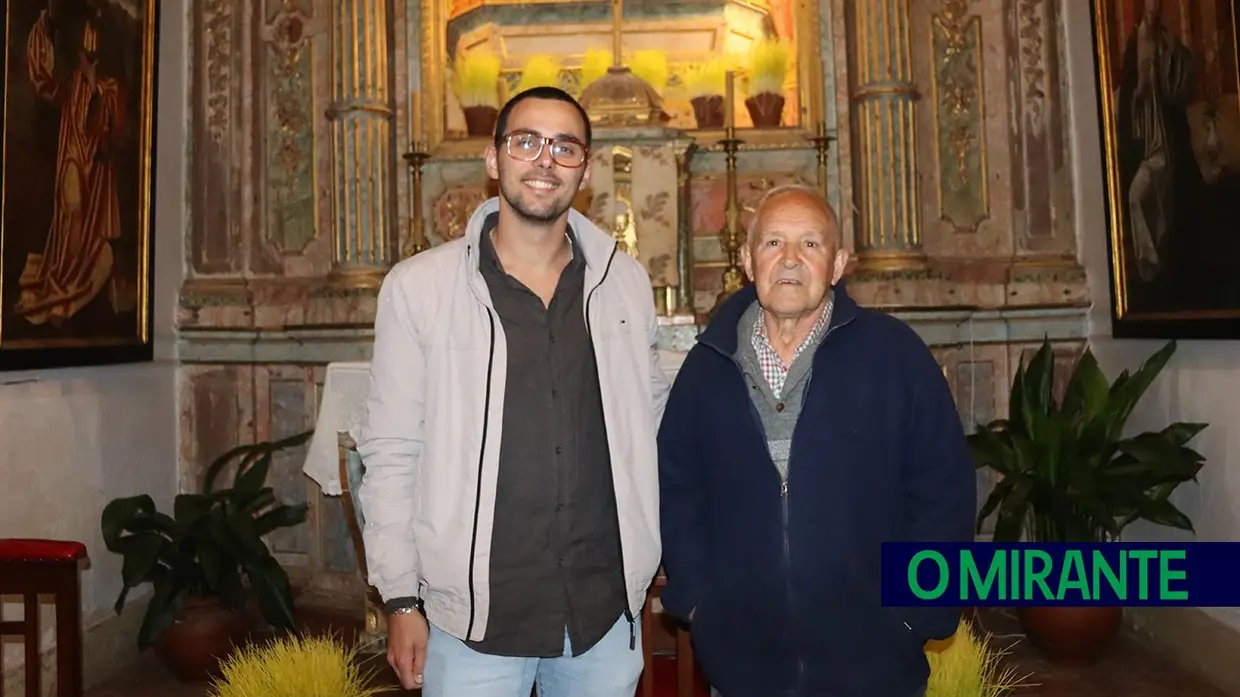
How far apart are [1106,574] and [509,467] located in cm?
263

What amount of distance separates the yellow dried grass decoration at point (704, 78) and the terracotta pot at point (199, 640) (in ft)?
12.1

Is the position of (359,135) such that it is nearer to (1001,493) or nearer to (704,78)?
(704,78)

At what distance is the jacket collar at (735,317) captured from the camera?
2.01 metres

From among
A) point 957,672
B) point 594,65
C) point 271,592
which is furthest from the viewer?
point 594,65

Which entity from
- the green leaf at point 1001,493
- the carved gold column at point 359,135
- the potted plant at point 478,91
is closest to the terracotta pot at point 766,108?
the potted plant at point 478,91

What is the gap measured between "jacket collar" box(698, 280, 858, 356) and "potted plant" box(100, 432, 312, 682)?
2.92m

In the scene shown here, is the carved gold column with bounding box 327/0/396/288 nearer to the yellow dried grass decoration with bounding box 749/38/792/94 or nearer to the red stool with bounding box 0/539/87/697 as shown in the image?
the yellow dried grass decoration with bounding box 749/38/792/94

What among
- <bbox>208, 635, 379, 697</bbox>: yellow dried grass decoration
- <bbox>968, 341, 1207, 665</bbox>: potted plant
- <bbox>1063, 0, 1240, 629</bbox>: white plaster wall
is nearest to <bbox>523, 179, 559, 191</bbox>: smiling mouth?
<bbox>208, 635, 379, 697</bbox>: yellow dried grass decoration

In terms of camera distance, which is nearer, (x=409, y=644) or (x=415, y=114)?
(x=409, y=644)

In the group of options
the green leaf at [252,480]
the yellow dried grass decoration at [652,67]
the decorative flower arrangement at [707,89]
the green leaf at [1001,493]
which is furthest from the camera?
the yellow dried grass decoration at [652,67]

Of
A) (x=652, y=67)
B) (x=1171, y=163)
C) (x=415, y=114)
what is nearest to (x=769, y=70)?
(x=652, y=67)

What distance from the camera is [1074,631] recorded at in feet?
13.1

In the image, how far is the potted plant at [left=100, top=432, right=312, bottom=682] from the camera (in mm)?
4074

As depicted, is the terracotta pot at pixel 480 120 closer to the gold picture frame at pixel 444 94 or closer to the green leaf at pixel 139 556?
the gold picture frame at pixel 444 94
